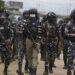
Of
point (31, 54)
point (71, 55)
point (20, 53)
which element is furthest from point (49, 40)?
point (71, 55)

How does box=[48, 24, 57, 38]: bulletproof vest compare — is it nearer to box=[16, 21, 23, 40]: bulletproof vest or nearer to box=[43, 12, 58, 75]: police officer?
box=[43, 12, 58, 75]: police officer

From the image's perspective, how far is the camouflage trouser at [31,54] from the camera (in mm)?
10531

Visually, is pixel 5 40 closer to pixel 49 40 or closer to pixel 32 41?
pixel 32 41

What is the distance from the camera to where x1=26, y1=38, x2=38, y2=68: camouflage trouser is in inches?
415

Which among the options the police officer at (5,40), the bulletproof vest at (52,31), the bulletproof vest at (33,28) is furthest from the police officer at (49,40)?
the police officer at (5,40)

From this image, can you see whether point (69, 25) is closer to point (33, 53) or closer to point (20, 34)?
point (33, 53)

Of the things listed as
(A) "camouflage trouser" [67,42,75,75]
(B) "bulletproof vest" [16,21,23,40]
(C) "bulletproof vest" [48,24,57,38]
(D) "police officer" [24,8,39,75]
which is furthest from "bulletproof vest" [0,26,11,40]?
(A) "camouflage trouser" [67,42,75,75]

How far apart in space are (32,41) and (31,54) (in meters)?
0.32

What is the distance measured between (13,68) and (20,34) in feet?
5.91

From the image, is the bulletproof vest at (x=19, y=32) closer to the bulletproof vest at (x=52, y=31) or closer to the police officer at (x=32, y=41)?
the bulletproof vest at (x=52, y=31)

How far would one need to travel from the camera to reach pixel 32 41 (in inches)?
423

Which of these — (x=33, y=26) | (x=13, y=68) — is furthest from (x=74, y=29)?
(x=13, y=68)

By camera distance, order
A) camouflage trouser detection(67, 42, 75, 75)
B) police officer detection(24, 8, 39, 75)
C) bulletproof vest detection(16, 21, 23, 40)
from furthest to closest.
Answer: bulletproof vest detection(16, 21, 23, 40) < police officer detection(24, 8, 39, 75) < camouflage trouser detection(67, 42, 75, 75)

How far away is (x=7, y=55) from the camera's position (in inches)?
428
